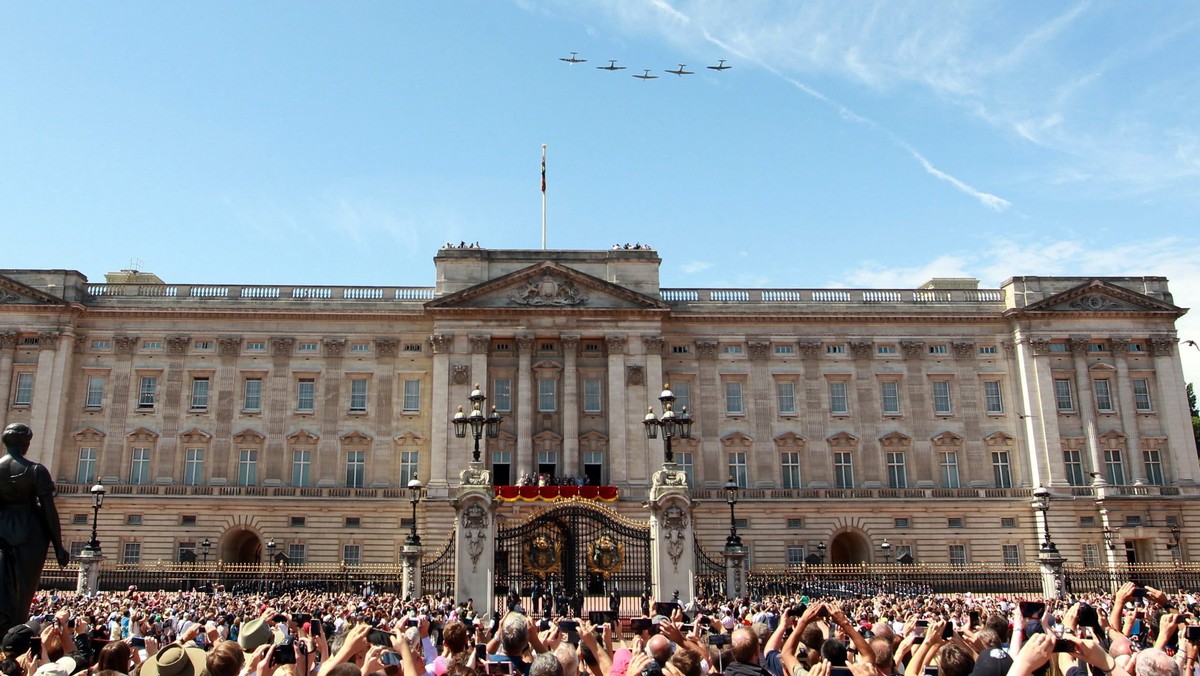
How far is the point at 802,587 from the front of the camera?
35.7m

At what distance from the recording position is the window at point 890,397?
55969 millimetres

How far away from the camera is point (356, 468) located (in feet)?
177

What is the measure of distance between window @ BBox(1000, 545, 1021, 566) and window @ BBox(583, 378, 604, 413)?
2386 cm

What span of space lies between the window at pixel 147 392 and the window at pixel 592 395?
80.0 feet

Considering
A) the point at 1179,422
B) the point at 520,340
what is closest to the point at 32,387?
the point at 520,340

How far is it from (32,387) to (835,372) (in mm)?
45558

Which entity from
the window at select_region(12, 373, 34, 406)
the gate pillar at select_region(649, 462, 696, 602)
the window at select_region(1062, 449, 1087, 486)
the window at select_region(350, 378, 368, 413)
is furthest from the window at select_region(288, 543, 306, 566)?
the window at select_region(1062, 449, 1087, 486)

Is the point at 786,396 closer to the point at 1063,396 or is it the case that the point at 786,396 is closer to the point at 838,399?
the point at 838,399

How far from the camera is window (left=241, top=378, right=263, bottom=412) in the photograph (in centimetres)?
5428

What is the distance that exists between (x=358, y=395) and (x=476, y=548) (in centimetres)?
2792

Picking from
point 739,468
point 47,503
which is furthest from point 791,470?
point 47,503

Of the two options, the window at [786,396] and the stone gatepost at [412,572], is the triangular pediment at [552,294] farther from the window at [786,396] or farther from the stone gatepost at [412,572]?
the stone gatepost at [412,572]

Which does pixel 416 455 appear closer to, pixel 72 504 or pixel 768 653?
pixel 72 504

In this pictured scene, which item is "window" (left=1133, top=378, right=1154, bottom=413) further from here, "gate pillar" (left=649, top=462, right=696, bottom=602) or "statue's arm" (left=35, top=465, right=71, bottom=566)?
"statue's arm" (left=35, top=465, right=71, bottom=566)
